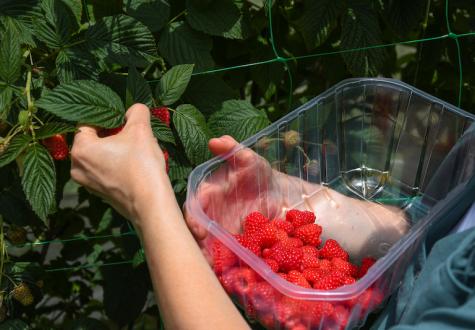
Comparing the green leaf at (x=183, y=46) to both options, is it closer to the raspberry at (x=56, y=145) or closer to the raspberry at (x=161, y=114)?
the raspberry at (x=161, y=114)

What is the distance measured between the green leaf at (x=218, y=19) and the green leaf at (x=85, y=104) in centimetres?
26

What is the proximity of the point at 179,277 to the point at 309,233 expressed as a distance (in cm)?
42

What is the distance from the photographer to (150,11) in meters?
1.21

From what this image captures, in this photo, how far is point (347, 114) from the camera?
1338mm

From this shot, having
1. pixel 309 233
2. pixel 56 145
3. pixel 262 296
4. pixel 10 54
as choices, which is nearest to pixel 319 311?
pixel 262 296

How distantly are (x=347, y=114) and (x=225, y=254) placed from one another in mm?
510

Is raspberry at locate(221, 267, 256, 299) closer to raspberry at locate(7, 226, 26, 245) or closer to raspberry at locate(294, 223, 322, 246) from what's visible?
raspberry at locate(294, 223, 322, 246)

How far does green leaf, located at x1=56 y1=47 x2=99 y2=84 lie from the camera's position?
3.64 feet

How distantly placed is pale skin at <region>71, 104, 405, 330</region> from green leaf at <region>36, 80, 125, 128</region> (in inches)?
1.0

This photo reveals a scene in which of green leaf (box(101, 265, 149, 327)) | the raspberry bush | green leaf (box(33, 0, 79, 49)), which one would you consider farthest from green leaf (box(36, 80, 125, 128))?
green leaf (box(101, 265, 149, 327))

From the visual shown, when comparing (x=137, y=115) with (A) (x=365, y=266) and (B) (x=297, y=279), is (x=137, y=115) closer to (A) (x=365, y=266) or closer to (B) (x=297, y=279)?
(B) (x=297, y=279)

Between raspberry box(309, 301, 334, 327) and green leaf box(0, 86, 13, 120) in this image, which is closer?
raspberry box(309, 301, 334, 327)

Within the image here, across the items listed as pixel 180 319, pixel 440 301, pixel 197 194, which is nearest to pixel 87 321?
pixel 197 194

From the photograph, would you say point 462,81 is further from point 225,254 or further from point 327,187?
point 225,254
